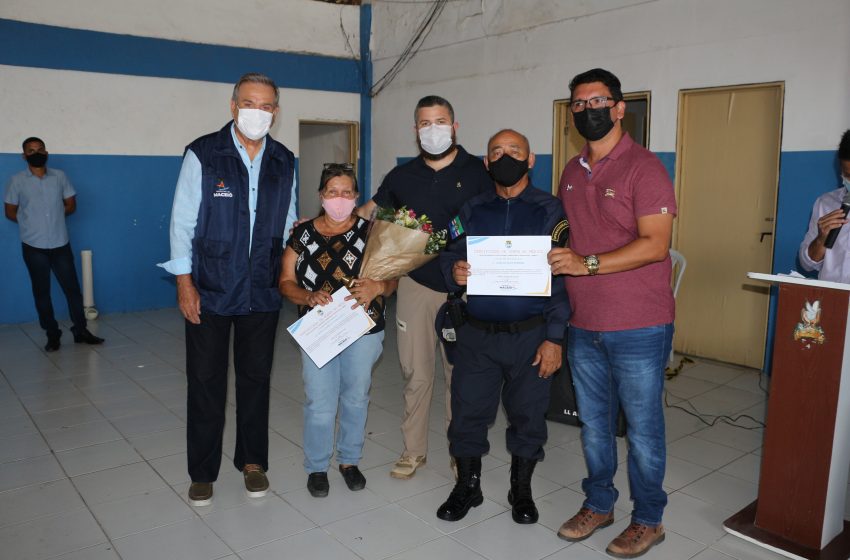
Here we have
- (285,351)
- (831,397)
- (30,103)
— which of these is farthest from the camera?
(30,103)

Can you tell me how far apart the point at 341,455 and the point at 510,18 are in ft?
17.9

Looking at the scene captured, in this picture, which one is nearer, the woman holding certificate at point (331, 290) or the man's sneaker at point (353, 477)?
the woman holding certificate at point (331, 290)

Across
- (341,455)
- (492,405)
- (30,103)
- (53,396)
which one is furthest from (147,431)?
(30,103)

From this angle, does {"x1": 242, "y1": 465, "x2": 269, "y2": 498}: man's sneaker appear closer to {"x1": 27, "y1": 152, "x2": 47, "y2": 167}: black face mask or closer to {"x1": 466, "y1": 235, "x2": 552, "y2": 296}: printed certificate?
{"x1": 466, "y1": 235, "x2": 552, "y2": 296}: printed certificate

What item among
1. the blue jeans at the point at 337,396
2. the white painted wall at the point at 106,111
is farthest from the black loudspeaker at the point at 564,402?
the white painted wall at the point at 106,111

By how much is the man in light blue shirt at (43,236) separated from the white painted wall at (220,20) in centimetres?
170

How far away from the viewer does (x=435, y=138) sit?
3119 millimetres

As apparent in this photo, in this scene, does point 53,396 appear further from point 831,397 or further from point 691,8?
point 691,8

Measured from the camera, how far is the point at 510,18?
23.7 feet

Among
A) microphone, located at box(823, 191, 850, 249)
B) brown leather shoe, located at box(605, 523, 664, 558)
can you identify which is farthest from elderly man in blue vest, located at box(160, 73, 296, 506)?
microphone, located at box(823, 191, 850, 249)

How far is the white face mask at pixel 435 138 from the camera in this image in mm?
3109

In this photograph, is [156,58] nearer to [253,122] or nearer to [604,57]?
[604,57]

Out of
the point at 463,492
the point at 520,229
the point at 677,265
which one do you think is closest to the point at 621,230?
the point at 520,229

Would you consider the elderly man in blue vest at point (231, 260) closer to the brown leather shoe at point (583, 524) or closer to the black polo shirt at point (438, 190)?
the black polo shirt at point (438, 190)
